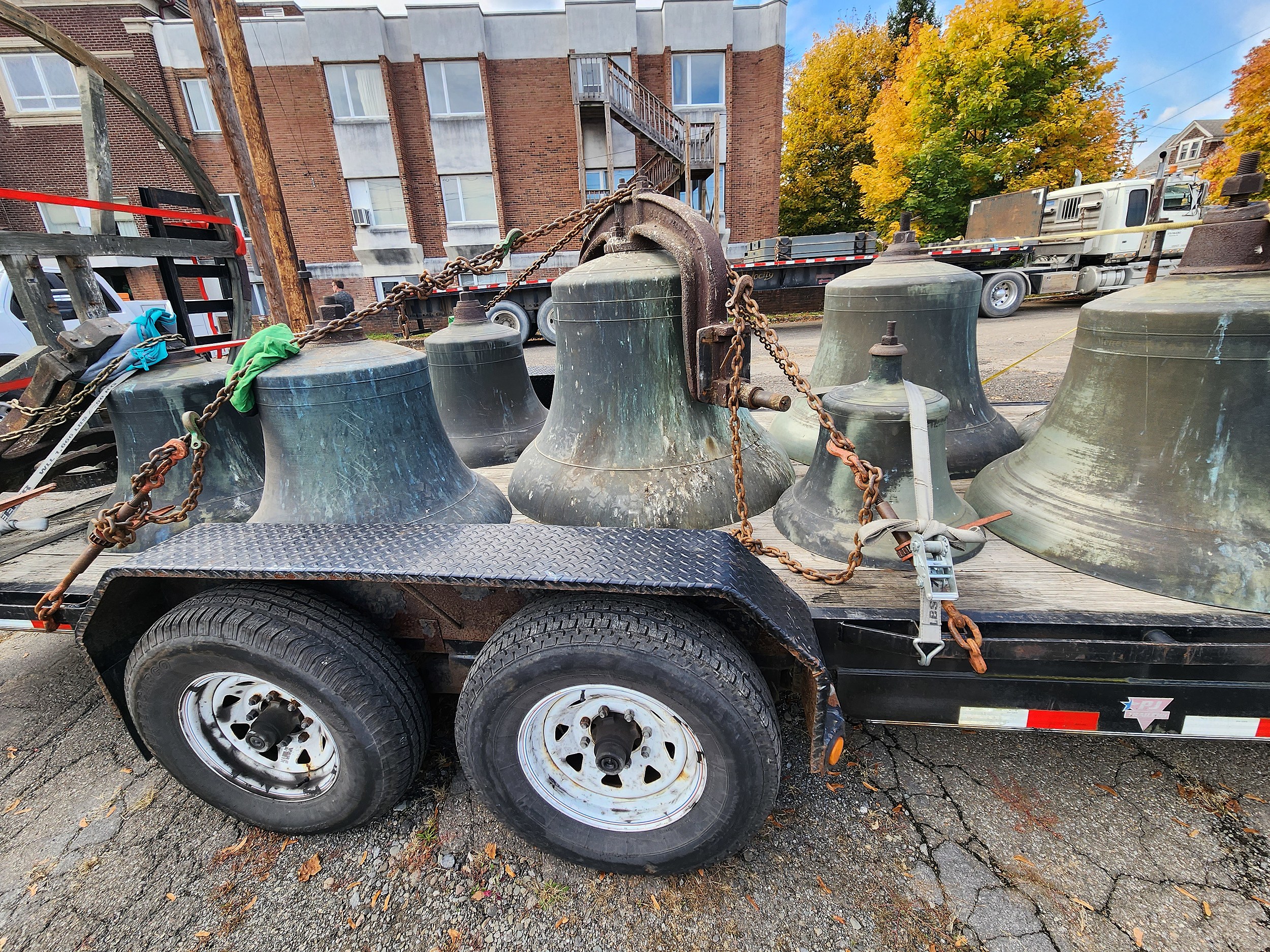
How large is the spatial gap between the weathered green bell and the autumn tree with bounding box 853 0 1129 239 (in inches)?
813

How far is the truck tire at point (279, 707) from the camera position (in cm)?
188

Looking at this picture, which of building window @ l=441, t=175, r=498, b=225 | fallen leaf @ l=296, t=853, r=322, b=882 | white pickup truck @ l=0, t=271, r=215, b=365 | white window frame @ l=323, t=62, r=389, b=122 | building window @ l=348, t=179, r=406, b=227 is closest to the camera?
fallen leaf @ l=296, t=853, r=322, b=882

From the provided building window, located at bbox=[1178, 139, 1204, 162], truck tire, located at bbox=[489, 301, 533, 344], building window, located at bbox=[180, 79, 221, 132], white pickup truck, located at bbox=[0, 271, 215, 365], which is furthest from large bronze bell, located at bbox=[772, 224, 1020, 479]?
building window, located at bbox=[1178, 139, 1204, 162]

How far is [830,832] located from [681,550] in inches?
46.2

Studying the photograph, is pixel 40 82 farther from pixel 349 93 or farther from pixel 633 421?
pixel 633 421

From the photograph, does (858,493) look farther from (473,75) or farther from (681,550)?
(473,75)

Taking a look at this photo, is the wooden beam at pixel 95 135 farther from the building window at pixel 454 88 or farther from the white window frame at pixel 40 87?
the white window frame at pixel 40 87

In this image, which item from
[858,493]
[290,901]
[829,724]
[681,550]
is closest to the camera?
[829,724]

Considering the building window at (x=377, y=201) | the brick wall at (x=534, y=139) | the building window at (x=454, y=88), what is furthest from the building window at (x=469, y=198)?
the building window at (x=454, y=88)

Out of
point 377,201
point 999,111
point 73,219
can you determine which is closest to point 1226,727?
point 999,111

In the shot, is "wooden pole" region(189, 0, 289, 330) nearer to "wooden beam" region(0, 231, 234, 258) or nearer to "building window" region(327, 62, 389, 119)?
"wooden beam" region(0, 231, 234, 258)

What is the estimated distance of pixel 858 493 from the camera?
235 centimetres

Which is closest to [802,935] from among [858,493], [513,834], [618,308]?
[513,834]

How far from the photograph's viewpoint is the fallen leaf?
199cm
